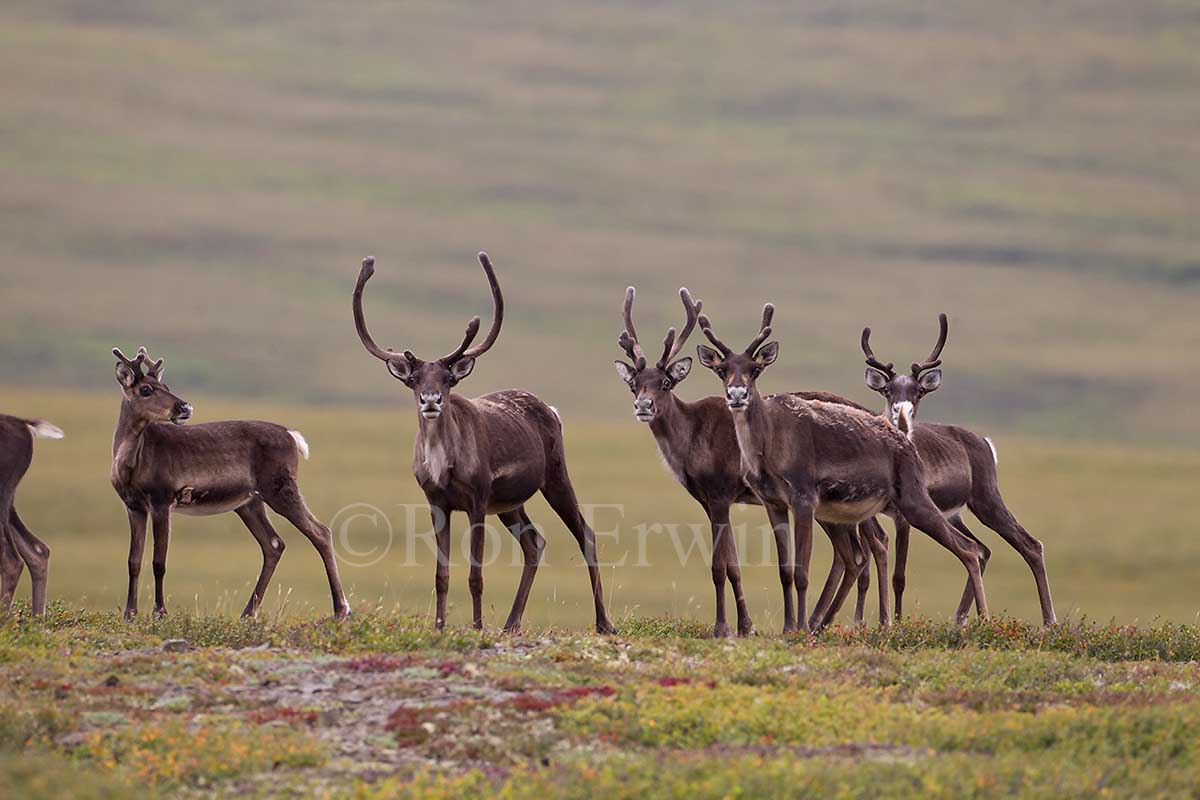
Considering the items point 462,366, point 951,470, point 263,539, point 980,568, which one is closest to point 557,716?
point 462,366

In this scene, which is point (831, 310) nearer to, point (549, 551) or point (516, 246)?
point (516, 246)

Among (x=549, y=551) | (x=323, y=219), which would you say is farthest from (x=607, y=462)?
(x=323, y=219)

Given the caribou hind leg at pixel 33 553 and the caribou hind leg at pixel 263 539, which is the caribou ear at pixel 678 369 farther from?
the caribou hind leg at pixel 33 553

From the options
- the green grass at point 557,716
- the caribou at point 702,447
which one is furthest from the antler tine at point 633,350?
the green grass at point 557,716

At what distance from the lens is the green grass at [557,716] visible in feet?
38.5

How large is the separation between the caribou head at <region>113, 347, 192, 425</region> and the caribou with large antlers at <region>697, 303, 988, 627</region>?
589 centimetres

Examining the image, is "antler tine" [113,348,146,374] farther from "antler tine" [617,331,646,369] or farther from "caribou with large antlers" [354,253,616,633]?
"antler tine" [617,331,646,369]

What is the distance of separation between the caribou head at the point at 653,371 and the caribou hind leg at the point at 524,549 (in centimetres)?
191

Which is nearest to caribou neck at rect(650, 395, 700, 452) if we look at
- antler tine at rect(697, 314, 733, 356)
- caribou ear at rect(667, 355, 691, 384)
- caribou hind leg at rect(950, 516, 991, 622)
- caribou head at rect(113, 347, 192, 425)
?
caribou ear at rect(667, 355, 691, 384)

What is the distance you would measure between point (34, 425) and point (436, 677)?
7846 millimetres

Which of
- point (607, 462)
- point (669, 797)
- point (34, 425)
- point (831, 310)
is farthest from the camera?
point (831, 310)

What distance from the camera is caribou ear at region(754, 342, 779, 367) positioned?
19.5 meters

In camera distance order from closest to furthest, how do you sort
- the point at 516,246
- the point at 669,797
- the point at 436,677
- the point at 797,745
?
the point at 669,797 < the point at 797,745 < the point at 436,677 < the point at 516,246

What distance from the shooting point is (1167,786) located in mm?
12109
